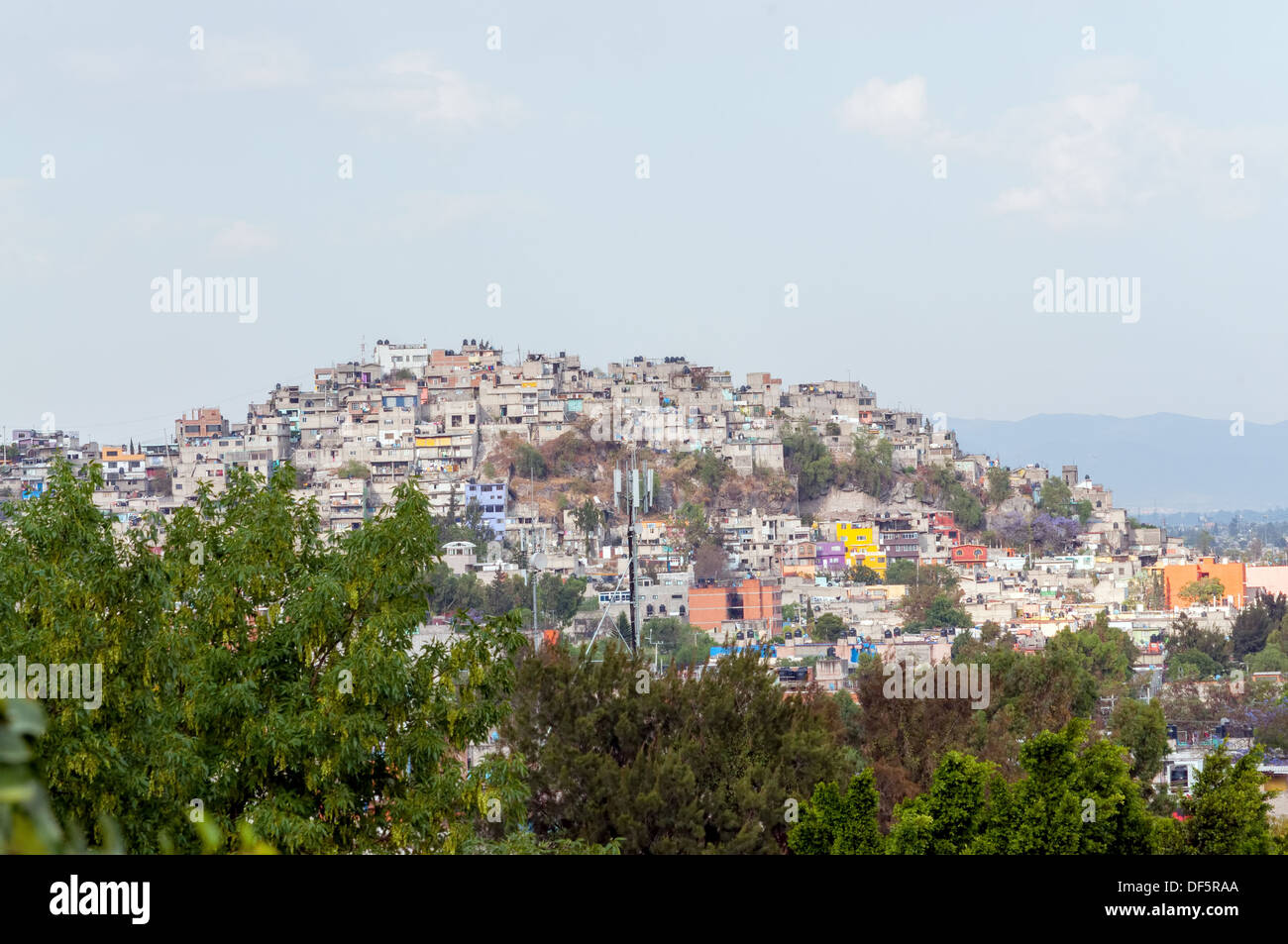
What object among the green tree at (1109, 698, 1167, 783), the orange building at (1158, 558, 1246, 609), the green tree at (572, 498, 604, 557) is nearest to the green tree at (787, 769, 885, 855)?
the green tree at (1109, 698, 1167, 783)

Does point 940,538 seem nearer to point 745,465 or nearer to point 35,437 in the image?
point 745,465

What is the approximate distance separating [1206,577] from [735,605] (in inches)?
510

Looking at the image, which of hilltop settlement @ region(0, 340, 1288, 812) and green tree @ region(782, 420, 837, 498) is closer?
A: hilltop settlement @ region(0, 340, 1288, 812)

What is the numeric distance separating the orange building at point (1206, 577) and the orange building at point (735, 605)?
432 inches

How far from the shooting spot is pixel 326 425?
43.6m

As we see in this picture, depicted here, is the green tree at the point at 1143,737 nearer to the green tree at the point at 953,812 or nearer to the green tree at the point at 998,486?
the green tree at the point at 953,812
